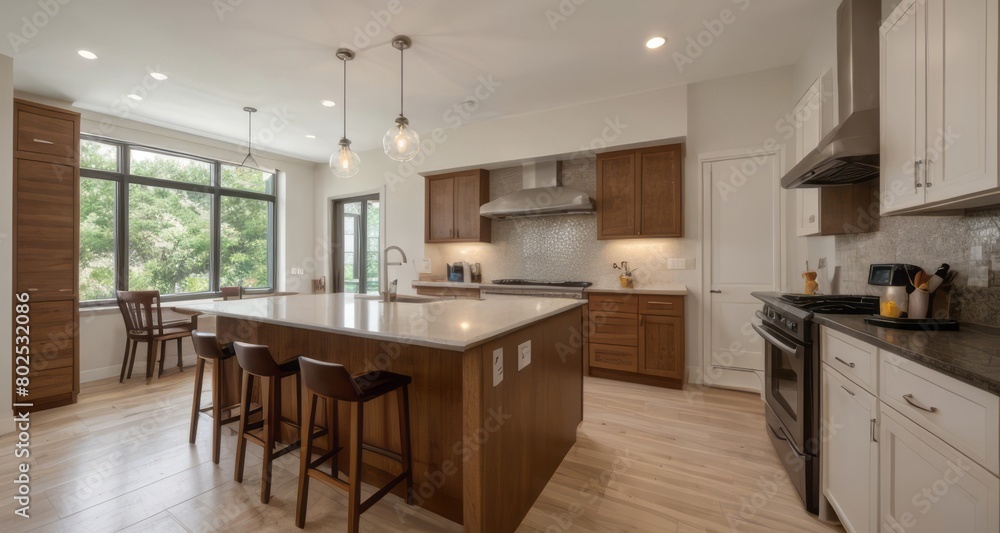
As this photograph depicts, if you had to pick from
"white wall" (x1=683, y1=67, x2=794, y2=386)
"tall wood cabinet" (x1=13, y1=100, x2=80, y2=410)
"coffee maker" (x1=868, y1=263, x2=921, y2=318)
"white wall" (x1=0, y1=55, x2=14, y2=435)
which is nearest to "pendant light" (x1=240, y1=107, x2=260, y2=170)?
"tall wood cabinet" (x1=13, y1=100, x2=80, y2=410)

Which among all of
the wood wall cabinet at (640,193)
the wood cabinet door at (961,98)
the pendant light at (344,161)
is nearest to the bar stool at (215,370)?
the pendant light at (344,161)

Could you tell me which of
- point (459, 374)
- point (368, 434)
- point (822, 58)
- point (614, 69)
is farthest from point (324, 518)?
point (822, 58)

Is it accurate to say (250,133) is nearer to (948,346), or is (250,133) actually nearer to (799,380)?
(799,380)

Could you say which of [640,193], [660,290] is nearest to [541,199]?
[640,193]

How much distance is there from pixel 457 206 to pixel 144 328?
12.1 ft

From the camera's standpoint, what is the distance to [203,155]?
16.5 feet

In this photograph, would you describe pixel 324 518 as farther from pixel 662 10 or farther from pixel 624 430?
pixel 662 10

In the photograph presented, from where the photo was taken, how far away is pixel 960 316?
172 cm

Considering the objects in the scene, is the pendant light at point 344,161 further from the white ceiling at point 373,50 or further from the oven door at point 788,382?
the oven door at point 788,382

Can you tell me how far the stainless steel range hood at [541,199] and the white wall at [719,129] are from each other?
40.7 inches

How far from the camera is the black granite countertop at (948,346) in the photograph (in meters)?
0.98

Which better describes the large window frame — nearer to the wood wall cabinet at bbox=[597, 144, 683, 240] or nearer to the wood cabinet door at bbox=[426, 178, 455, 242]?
the wood cabinet door at bbox=[426, 178, 455, 242]

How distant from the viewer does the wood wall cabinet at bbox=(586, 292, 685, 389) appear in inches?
142

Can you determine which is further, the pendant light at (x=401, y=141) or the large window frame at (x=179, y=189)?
the large window frame at (x=179, y=189)
